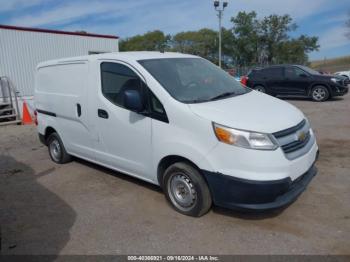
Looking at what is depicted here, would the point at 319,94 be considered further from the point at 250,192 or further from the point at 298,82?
the point at 250,192

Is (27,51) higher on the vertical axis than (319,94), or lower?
higher

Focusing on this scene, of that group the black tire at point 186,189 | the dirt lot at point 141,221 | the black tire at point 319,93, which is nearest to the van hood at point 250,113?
the black tire at point 186,189

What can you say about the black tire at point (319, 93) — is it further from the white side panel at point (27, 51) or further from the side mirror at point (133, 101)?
the side mirror at point (133, 101)

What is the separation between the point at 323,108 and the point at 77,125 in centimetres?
950

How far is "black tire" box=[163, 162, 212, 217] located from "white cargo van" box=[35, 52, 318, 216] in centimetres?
1

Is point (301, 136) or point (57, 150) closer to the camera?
point (301, 136)

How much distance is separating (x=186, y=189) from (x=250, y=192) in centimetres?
82

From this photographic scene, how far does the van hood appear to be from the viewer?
138 inches

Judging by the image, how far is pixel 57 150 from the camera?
627 centimetres

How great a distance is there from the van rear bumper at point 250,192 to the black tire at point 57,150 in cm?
337

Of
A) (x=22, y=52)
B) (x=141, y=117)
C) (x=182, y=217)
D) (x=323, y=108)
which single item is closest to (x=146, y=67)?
(x=141, y=117)

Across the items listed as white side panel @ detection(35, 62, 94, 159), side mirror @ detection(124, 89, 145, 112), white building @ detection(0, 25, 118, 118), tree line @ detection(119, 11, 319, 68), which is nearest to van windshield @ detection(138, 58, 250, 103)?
side mirror @ detection(124, 89, 145, 112)

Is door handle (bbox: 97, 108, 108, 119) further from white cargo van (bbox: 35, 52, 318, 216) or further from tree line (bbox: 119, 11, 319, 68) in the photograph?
tree line (bbox: 119, 11, 319, 68)

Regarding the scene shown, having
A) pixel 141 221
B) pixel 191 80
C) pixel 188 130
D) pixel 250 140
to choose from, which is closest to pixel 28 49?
pixel 191 80
